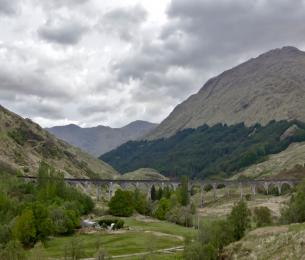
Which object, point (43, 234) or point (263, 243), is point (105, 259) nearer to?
point (263, 243)

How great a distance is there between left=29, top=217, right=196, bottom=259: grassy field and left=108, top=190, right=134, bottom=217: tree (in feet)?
73.7

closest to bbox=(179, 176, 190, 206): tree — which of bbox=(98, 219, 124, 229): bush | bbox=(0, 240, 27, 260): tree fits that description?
bbox=(98, 219, 124, 229): bush

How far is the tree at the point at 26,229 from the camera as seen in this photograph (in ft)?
345

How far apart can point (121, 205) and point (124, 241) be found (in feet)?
165

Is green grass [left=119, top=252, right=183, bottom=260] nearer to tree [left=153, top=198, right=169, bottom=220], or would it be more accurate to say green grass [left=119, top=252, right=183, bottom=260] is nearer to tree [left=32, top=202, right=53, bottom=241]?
tree [left=32, top=202, right=53, bottom=241]

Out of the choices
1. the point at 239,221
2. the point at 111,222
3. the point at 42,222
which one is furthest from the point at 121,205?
the point at 239,221

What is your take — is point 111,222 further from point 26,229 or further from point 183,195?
point 183,195

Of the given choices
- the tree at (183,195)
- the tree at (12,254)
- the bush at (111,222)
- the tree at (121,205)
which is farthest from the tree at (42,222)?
the tree at (183,195)

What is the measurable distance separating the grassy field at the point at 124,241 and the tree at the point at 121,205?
2247cm

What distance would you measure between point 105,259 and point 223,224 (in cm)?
2378

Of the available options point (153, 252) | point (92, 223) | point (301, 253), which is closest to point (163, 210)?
point (92, 223)

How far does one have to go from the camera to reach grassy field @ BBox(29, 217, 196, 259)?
295 ft

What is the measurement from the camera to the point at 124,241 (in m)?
103

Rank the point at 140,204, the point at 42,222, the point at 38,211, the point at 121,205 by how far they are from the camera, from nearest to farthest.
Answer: the point at 42,222
the point at 38,211
the point at 121,205
the point at 140,204
